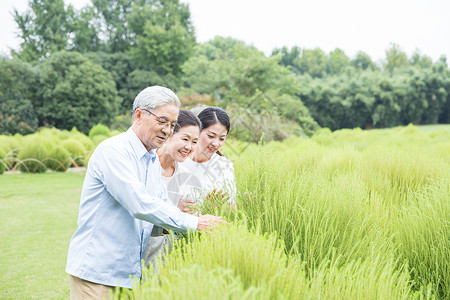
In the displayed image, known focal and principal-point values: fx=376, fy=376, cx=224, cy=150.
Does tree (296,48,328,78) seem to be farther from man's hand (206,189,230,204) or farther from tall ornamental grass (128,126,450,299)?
man's hand (206,189,230,204)

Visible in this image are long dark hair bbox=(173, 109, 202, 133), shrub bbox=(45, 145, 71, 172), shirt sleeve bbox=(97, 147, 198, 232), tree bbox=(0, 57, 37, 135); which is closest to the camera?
shirt sleeve bbox=(97, 147, 198, 232)

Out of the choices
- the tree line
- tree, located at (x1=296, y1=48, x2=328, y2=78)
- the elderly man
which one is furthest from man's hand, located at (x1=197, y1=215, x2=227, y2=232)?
tree, located at (x1=296, y1=48, x2=328, y2=78)

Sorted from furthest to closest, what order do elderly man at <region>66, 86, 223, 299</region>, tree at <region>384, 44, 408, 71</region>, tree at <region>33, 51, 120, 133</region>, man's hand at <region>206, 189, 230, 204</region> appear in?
tree at <region>384, 44, 408, 71</region>
tree at <region>33, 51, 120, 133</region>
man's hand at <region>206, 189, 230, 204</region>
elderly man at <region>66, 86, 223, 299</region>

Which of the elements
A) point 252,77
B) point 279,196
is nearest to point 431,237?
point 279,196

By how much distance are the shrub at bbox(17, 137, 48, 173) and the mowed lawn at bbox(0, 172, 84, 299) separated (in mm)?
1228

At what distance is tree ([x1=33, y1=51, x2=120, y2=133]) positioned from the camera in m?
25.0

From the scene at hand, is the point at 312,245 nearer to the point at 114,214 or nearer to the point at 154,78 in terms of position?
the point at 114,214

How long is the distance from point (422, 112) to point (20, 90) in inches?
1182

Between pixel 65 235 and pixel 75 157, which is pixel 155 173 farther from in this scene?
pixel 75 157

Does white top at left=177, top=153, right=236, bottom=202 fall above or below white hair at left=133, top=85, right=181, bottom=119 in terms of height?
below

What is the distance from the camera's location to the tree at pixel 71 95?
25.0 meters

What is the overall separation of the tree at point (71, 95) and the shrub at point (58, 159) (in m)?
13.2

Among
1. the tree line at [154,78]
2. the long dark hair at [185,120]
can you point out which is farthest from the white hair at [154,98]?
the tree line at [154,78]

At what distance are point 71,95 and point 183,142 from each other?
24879 millimetres
